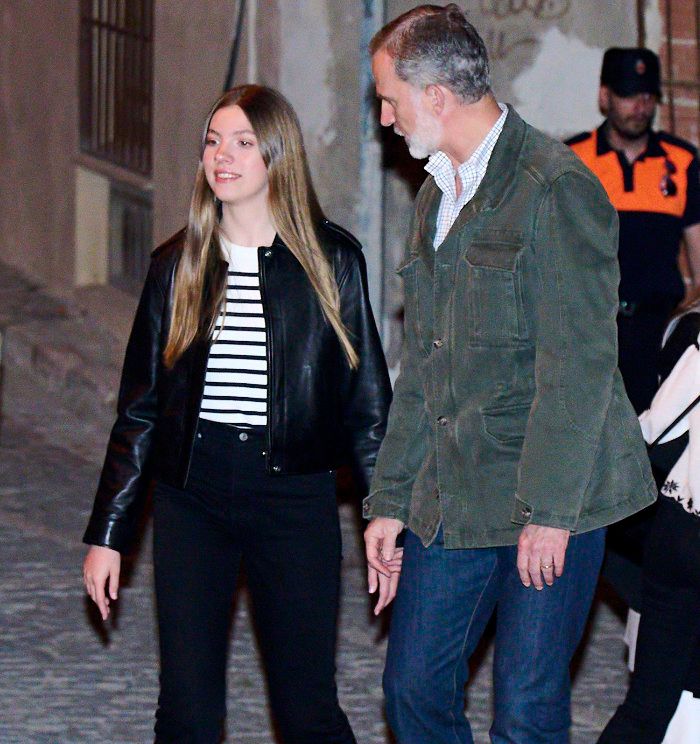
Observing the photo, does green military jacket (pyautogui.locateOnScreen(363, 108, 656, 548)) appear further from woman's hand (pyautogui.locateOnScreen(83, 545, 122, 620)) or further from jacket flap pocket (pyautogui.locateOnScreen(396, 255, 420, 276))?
woman's hand (pyautogui.locateOnScreen(83, 545, 122, 620))

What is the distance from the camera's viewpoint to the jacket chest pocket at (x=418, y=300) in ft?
14.0

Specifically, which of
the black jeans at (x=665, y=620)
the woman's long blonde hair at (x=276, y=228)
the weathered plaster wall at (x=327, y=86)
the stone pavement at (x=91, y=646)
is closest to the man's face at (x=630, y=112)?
the weathered plaster wall at (x=327, y=86)

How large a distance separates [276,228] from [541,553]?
3.88ft

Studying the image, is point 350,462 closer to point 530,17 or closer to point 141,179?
point 530,17

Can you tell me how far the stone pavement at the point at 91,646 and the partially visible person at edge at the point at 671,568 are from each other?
0.98m

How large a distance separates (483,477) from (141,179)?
8.70 meters

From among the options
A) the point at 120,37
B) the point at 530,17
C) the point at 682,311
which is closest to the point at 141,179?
the point at 120,37

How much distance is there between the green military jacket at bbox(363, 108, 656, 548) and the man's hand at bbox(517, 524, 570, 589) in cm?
3

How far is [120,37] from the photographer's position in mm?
12828

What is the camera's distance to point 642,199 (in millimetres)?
8023

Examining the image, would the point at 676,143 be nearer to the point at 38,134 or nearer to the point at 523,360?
the point at 523,360

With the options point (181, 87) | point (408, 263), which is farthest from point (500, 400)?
point (181, 87)

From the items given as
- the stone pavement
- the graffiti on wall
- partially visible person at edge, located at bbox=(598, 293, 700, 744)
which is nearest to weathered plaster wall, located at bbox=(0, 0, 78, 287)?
the stone pavement

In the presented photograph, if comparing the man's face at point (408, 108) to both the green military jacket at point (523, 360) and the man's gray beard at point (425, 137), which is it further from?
the green military jacket at point (523, 360)
